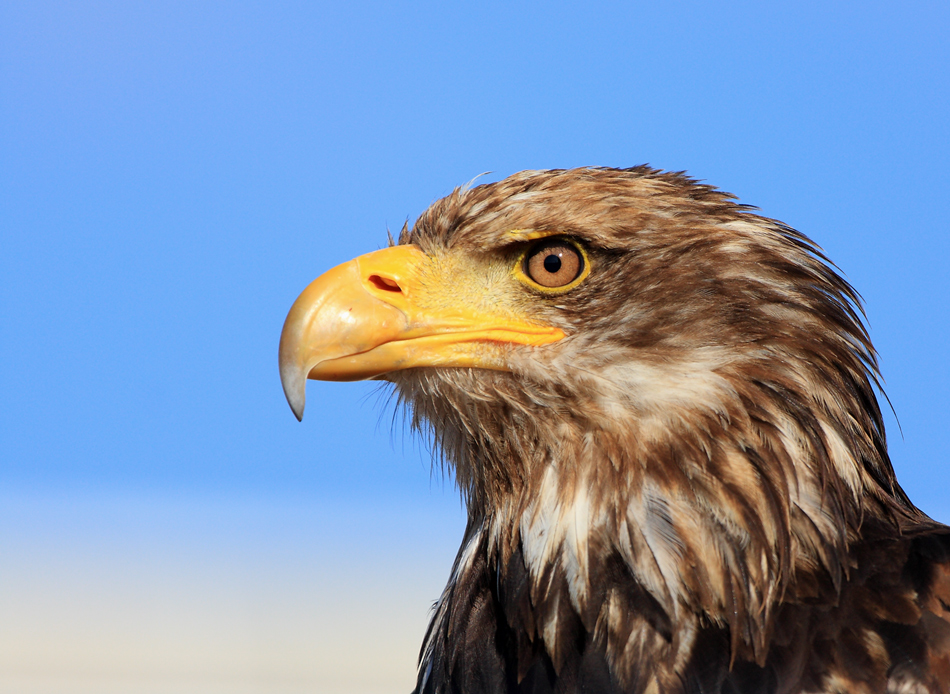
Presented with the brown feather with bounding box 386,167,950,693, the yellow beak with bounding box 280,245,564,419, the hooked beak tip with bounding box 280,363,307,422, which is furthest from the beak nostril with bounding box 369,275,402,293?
the hooked beak tip with bounding box 280,363,307,422

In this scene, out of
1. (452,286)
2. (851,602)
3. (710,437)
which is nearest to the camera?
(851,602)

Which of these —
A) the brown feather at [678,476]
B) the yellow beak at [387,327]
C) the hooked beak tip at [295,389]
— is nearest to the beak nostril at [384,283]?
the yellow beak at [387,327]

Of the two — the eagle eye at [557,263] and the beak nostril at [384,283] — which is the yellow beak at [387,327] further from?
the eagle eye at [557,263]

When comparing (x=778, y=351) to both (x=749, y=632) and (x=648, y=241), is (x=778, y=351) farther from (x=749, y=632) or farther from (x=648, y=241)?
(x=749, y=632)

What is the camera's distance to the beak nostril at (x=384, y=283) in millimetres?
2883

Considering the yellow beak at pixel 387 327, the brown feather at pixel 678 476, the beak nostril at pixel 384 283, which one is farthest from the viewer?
the beak nostril at pixel 384 283

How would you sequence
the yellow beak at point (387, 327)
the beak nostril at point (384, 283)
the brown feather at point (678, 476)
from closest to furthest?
the brown feather at point (678, 476) < the yellow beak at point (387, 327) < the beak nostril at point (384, 283)

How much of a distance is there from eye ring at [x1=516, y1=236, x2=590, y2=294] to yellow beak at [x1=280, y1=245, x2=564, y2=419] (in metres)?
0.12

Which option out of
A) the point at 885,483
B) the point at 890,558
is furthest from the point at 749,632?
the point at 885,483

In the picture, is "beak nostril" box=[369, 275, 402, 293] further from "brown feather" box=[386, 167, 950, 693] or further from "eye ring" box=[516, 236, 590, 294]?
"eye ring" box=[516, 236, 590, 294]

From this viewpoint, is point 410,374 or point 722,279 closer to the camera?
point 722,279

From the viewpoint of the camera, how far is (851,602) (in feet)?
7.64

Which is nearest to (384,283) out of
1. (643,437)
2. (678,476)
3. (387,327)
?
(387,327)

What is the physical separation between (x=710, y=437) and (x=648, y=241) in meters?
0.59
